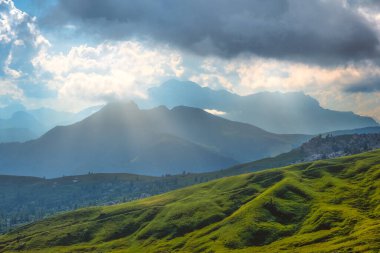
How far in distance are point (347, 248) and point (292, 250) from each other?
2971 cm

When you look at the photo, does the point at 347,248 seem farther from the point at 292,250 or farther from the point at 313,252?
the point at 292,250

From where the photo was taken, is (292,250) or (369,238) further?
(292,250)

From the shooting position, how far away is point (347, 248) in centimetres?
17475

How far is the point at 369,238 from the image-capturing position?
7126 inches

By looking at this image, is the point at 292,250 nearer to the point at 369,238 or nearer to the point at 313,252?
the point at 313,252

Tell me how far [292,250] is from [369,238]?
115ft

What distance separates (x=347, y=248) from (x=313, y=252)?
14263mm

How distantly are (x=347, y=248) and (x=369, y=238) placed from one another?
1365 cm

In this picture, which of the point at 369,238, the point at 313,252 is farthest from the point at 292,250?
the point at 369,238

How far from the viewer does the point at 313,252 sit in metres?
181

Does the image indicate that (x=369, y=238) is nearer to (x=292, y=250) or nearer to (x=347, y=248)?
(x=347, y=248)

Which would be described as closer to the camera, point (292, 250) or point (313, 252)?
point (313, 252)

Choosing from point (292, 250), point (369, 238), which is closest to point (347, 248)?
point (369, 238)
